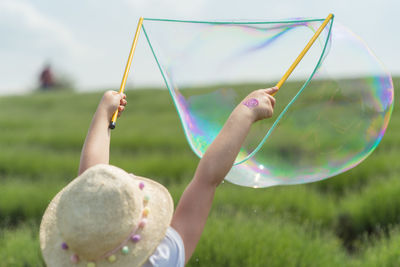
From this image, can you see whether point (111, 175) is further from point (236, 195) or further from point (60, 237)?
point (236, 195)

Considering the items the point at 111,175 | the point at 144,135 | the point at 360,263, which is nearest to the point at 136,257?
the point at 111,175

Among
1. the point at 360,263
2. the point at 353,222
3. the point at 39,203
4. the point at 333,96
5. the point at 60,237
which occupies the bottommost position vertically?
the point at 39,203

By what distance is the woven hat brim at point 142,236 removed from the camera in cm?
146

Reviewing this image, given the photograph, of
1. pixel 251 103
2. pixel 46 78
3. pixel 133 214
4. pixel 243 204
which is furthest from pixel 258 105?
pixel 46 78

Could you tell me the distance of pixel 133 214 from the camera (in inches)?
57.2

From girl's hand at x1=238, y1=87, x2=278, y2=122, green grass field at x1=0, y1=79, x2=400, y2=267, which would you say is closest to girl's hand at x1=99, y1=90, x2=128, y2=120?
girl's hand at x1=238, y1=87, x2=278, y2=122

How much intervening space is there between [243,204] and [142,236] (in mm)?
2873

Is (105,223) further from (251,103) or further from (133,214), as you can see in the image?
(251,103)

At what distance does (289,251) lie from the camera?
2.93 meters

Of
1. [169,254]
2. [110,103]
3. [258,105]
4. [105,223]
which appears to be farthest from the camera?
[110,103]

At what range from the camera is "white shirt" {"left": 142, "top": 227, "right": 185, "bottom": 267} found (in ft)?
4.98

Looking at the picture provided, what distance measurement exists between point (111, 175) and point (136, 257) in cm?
27

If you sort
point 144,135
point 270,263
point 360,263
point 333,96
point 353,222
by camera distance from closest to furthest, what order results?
1. point 333,96
2. point 270,263
3. point 360,263
4. point 353,222
5. point 144,135

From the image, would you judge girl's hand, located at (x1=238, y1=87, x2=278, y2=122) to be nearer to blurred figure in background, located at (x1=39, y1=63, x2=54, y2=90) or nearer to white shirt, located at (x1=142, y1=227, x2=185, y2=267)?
white shirt, located at (x1=142, y1=227, x2=185, y2=267)
